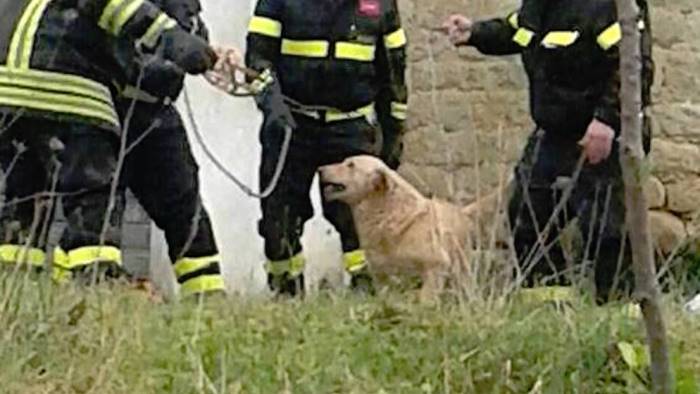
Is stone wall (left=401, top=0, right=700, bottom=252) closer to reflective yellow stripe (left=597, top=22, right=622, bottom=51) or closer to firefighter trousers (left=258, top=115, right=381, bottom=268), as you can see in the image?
firefighter trousers (left=258, top=115, right=381, bottom=268)

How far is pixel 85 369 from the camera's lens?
5.33 metres

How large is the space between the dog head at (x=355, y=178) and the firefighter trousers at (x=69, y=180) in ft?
4.95

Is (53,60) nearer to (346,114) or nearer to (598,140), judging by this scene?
(346,114)

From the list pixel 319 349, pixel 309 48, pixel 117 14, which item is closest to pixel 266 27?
pixel 309 48

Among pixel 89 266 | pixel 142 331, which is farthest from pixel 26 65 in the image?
pixel 142 331

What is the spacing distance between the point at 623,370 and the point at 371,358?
28.0 inches

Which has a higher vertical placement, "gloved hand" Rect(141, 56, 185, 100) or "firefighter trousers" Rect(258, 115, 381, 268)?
"gloved hand" Rect(141, 56, 185, 100)

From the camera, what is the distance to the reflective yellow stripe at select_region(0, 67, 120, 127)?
276 inches

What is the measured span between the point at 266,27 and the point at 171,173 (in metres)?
1.31

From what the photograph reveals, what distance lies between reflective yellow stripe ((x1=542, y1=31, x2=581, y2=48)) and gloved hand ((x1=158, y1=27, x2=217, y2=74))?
163 centimetres

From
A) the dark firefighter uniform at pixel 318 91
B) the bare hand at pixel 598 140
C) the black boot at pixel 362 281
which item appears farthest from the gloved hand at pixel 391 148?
the bare hand at pixel 598 140

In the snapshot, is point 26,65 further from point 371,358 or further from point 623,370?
point 623,370

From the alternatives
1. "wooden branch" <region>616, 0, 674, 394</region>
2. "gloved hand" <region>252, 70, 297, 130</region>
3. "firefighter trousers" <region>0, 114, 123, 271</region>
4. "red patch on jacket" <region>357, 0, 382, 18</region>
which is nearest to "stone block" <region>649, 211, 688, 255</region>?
"red patch on jacket" <region>357, 0, 382, 18</region>

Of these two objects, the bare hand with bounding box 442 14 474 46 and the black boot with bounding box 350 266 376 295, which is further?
the bare hand with bounding box 442 14 474 46
